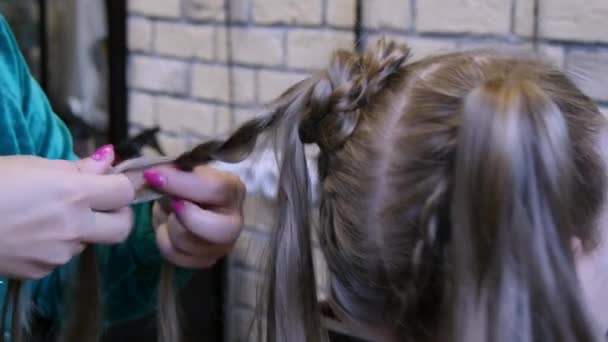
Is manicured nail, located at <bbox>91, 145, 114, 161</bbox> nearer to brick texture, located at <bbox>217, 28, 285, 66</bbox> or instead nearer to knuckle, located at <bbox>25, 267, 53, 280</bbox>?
knuckle, located at <bbox>25, 267, 53, 280</bbox>

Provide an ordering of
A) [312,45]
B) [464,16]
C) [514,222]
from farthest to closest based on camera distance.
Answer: [312,45] → [464,16] → [514,222]

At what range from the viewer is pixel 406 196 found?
67 centimetres

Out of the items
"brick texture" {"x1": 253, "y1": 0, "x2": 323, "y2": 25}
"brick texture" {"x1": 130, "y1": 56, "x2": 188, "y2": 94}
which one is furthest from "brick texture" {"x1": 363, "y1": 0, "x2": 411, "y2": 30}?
"brick texture" {"x1": 130, "y1": 56, "x2": 188, "y2": 94}

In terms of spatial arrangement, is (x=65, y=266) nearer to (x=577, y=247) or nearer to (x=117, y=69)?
(x=577, y=247)

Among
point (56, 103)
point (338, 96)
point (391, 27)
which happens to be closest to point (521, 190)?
point (338, 96)

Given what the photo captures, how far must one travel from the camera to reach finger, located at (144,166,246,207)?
0.76 meters

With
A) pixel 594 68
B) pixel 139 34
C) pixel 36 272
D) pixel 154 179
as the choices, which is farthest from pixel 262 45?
pixel 36 272

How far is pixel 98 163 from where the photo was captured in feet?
2.38

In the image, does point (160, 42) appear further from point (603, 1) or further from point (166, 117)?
point (603, 1)

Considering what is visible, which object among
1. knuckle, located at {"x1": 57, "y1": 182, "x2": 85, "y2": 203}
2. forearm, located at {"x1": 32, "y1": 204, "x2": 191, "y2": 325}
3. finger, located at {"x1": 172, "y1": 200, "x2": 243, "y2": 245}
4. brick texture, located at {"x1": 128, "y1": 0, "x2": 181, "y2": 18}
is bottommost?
forearm, located at {"x1": 32, "y1": 204, "x2": 191, "y2": 325}

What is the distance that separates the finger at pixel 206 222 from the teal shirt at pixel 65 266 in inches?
4.5

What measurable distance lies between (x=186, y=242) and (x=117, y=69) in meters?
0.94

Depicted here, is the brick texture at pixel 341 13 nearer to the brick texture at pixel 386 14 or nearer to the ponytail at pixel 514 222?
the brick texture at pixel 386 14

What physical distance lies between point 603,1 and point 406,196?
507 millimetres
